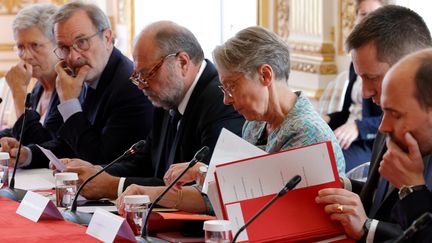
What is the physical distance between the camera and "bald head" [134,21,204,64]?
4012mm

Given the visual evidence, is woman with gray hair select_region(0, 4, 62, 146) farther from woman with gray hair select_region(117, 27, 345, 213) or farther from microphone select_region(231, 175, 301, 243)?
microphone select_region(231, 175, 301, 243)

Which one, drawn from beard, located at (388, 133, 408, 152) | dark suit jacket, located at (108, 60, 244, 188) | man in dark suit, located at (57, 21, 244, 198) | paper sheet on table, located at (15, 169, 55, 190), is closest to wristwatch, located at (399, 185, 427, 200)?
beard, located at (388, 133, 408, 152)

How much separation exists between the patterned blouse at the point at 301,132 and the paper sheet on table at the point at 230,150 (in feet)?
0.77

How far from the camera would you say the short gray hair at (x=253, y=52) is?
11.0 feet

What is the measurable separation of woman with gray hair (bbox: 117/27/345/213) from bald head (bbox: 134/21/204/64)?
0.60m

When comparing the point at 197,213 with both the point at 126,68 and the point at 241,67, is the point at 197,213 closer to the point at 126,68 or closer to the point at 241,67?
the point at 241,67

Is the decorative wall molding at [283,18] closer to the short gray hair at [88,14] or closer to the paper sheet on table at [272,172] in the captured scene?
the short gray hair at [88,14]

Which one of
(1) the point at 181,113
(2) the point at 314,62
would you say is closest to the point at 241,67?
(1) the point at 181,113

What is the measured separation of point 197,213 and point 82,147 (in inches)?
50.8

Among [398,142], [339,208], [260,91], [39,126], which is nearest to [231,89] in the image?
[260,91]

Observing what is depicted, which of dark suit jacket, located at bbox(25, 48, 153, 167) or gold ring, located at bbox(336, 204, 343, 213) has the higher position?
gold ring, located at bbox(336, 204, 343, 213)

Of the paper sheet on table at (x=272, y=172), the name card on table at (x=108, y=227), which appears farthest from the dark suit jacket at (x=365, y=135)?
the paper sheet on table at (x=272, y=172)

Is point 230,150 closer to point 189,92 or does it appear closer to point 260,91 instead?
point 260,91

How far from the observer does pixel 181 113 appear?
411 centimetres
